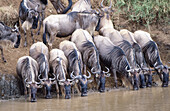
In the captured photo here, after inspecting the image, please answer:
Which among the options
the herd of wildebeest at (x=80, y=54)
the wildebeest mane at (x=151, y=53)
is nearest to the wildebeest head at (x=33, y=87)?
the herd of wildebeest at (x=80, y=54)

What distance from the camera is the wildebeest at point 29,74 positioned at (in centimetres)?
1210

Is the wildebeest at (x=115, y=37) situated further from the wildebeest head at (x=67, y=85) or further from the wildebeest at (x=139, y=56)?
the wildebeest head at (x=67, y=85)

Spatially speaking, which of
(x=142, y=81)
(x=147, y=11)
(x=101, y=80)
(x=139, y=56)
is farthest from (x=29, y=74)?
(x=147, y=11)

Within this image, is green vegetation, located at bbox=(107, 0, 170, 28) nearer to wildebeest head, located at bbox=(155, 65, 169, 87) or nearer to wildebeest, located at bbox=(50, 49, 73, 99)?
wildebeest head, located at bbox=(155, 65, 169, 87)

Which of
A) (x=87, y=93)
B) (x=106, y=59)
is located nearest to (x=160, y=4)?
(x=106, y=59)

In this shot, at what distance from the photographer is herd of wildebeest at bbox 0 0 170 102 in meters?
12.9

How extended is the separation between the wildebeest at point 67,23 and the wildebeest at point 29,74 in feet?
7.58

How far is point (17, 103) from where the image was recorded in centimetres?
1162

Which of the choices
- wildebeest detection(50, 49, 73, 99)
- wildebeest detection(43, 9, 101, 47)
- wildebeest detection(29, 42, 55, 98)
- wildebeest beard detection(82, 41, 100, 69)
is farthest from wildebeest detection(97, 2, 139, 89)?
wildebeest detection(29, 42, 55, 98)

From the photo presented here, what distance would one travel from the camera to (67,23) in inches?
601

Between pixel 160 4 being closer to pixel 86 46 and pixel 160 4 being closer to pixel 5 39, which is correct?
pixel 86 46

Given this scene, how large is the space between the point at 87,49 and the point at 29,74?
283cm

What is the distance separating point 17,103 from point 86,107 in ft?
7.24

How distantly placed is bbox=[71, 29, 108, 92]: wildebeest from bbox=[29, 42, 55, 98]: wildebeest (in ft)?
4.52
